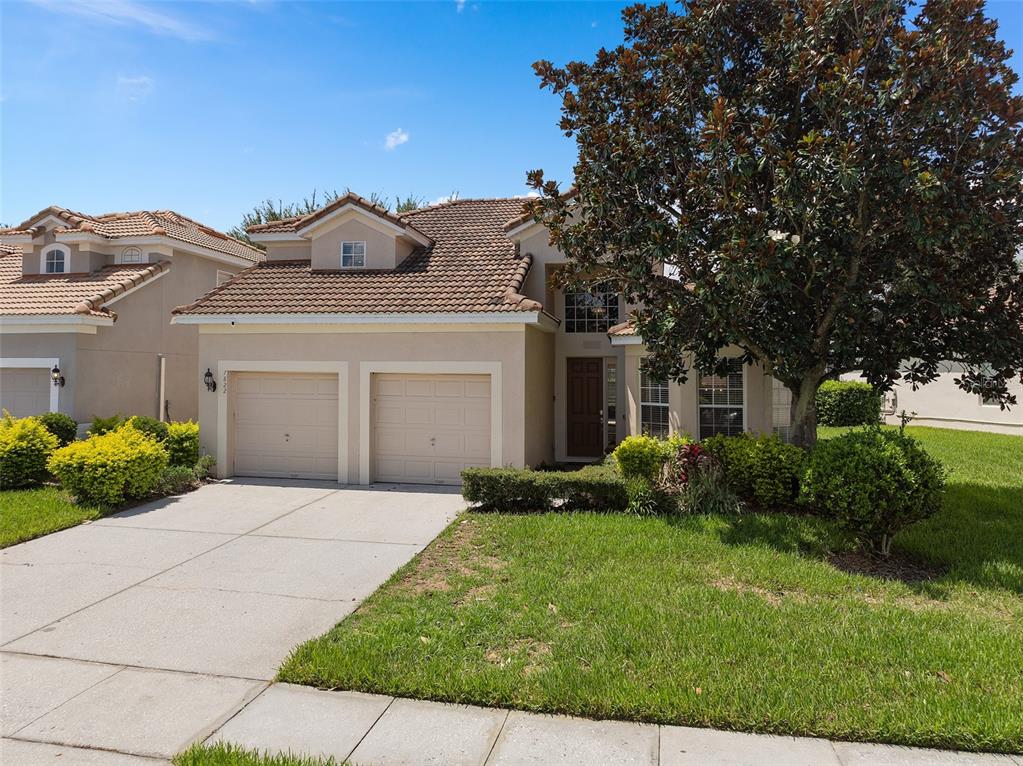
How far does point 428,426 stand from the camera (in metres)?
12.0

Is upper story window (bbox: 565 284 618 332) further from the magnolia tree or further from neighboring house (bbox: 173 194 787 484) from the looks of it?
the magnolia tree

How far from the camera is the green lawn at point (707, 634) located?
12.8ft

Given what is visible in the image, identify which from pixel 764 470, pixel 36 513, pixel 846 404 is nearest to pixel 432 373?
pixel 764 470

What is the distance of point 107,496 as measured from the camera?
9.73 m

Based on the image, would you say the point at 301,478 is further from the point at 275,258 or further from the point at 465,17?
the point at 465,17

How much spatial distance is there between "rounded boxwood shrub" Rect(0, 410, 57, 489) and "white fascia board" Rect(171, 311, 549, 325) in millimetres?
3291

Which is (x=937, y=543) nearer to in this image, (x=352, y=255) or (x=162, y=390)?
(x=352, y=255)

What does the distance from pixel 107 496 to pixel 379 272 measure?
6.98 meters

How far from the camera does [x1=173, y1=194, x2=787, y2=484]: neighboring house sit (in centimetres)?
1145

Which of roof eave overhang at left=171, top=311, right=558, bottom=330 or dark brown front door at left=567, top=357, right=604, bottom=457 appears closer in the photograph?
roof eave overhang at left=171, top=311, right=558, bottom=330

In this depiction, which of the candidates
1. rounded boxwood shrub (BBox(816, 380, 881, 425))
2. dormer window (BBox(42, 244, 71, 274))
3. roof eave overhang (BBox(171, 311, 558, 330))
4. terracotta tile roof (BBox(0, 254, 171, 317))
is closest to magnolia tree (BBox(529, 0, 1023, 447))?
roof eave overhang (BBox(171, 311, 558, 330))

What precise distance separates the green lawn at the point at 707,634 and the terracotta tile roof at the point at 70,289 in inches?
461

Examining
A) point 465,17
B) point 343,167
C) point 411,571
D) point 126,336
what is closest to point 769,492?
point 411,571

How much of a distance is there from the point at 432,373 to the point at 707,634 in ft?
26.2
